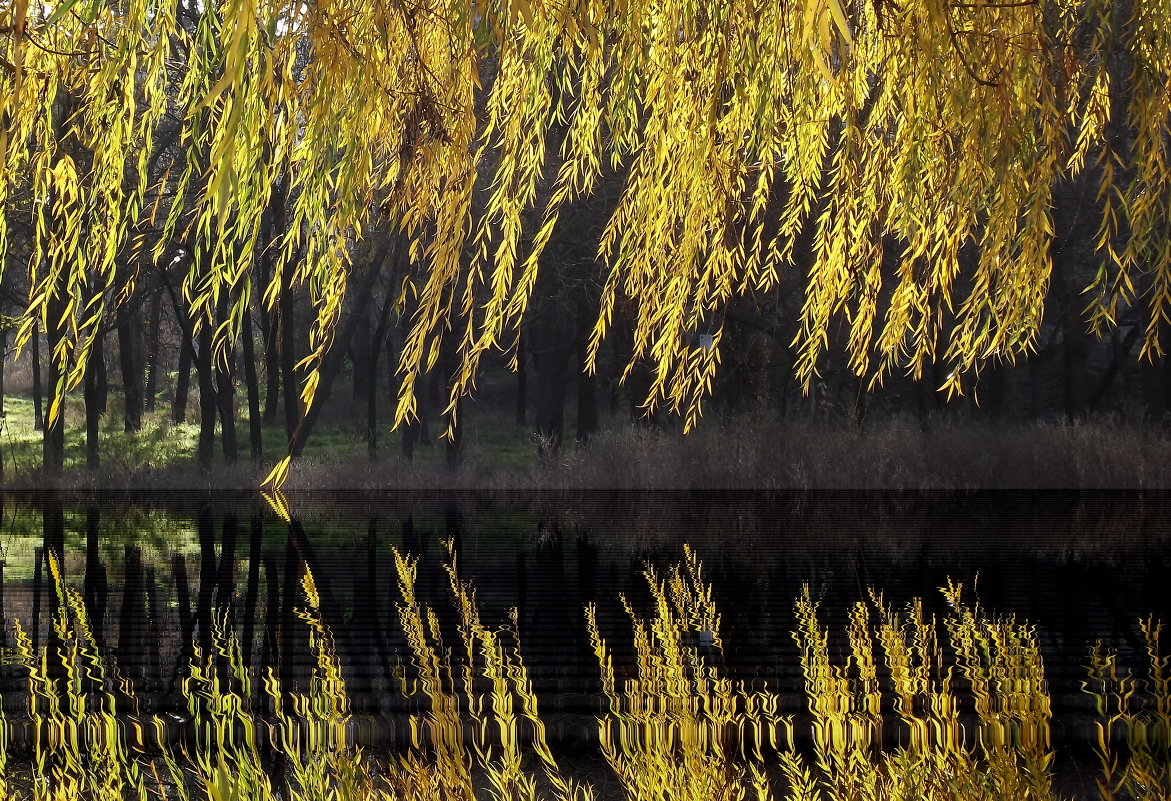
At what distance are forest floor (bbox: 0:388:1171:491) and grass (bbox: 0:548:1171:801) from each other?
7926 millimetres

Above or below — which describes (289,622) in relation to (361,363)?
below

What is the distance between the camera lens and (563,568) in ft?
27.0

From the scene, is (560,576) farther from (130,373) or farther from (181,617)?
(130,373)

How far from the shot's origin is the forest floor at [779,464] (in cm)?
1322

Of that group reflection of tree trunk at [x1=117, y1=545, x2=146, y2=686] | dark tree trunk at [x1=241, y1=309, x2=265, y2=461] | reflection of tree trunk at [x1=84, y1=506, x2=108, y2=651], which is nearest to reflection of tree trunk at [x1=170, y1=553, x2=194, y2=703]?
reflection of tree trunk at [x1=117, y1=545, x2=146, y2=686]

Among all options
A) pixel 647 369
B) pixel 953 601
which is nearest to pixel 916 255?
pixel 953 601

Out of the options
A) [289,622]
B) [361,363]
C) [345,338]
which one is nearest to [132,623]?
[289,622]

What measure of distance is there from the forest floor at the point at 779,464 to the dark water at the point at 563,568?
0.50 metres

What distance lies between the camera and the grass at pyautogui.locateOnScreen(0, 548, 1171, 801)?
3.46 m

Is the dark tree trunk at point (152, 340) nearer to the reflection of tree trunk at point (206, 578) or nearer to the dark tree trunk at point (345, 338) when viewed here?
the dark tree trunk at point (345, 338)

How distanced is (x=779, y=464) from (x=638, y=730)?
31.9ft

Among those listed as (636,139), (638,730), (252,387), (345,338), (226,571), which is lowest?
(226,571)

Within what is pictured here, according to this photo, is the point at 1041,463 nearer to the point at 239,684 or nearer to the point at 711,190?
the point at 239,684

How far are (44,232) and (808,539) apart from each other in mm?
7505
